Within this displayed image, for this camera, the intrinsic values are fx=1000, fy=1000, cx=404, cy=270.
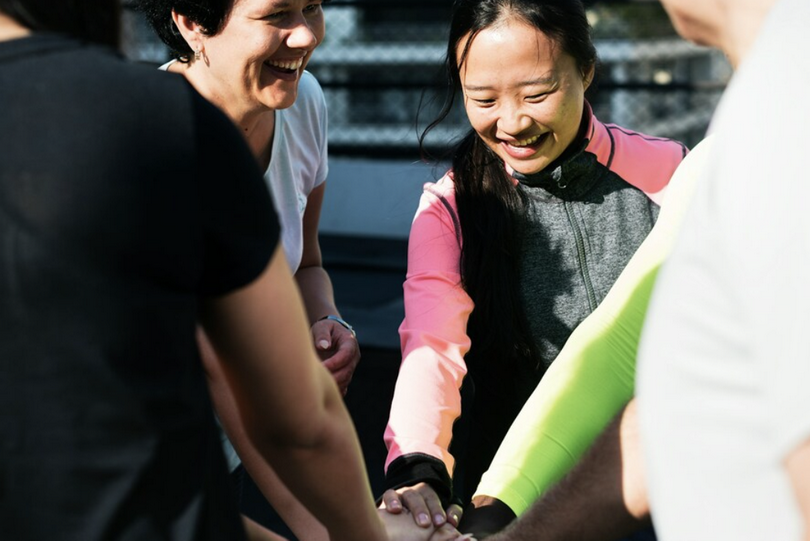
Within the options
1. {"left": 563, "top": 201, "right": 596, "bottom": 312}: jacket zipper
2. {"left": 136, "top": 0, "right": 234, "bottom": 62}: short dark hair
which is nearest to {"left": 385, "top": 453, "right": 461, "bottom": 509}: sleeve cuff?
{"left": 563, "top": 201, "right": 596, "bottom": 312}: jacket zipper

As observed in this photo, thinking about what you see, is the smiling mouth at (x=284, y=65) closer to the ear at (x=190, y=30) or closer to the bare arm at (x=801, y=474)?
the ear at (x=190, y=30)

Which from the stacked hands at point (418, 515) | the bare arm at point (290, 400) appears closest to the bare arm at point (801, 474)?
the bare arm at point (290, 400)

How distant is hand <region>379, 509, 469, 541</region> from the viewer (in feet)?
5.34

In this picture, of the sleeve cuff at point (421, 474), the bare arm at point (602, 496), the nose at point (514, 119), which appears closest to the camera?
the bare arm at point (602, 496)

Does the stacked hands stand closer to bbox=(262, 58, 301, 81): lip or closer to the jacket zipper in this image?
the jacket zipper

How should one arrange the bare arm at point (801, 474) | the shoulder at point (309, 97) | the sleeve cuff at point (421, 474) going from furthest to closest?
the shoulder at point (309, 97) < the sleeve cuff at point (421, 474) < the bare arm at point (801, 474)

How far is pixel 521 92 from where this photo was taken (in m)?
2.05

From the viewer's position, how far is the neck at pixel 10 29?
36.1 inches

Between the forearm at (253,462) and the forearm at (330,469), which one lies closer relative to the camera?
the forearm at (330,469)

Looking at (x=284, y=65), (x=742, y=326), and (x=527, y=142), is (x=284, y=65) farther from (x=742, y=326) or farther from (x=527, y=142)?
(x=742, y=326)

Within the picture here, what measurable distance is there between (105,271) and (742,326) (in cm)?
56

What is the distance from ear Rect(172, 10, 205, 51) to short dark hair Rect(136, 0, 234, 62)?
0.01 meters

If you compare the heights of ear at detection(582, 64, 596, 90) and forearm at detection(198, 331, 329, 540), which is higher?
ear at detection(582, 64, 596, 90)

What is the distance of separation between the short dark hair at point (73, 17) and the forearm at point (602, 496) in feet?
2.76
